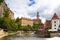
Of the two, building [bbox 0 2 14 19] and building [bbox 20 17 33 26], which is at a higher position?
building [bbox 0 2 14 19]

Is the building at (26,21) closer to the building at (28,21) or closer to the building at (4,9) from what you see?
the building at (28,21)

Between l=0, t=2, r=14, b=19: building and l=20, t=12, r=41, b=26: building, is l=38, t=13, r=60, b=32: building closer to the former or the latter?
l=20, t=12, r=41, b=26: building

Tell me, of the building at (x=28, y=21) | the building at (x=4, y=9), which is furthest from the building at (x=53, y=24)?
the building at (x=4, y=9)

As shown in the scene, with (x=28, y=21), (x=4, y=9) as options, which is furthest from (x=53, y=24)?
(x=4, y=9)

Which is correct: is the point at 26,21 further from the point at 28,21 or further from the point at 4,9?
the point at 4,9

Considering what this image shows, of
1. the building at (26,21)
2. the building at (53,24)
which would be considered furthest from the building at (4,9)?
the building at (53,24)

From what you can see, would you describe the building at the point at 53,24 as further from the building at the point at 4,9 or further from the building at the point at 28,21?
the building at the point at 4,9

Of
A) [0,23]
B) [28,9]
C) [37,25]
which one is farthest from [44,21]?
[0,23]

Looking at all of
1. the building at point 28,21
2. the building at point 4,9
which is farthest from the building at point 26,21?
the building at point 4,9

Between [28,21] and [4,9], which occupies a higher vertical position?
[4,9]

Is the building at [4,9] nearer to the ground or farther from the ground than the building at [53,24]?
farther from the ground

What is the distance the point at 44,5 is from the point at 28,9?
24cm

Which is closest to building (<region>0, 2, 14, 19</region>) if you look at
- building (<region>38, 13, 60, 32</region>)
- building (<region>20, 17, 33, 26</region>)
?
building (<region>20, 17, 33, 26</region>)

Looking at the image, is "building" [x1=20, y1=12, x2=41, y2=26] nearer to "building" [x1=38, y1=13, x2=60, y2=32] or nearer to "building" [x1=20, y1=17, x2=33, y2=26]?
"building" [x1=20, y1=17, x2=33, y2=26]
